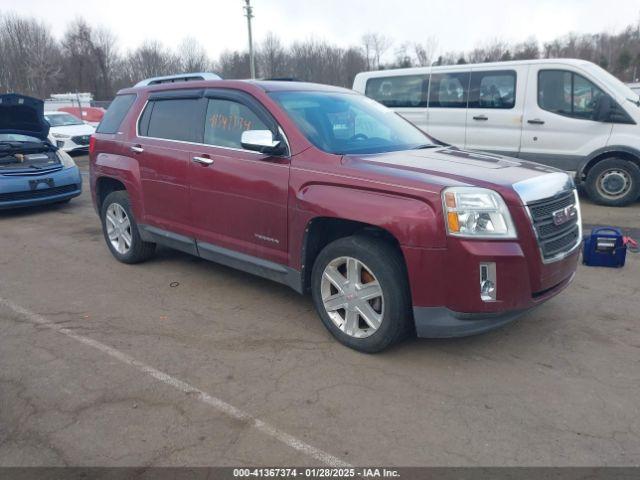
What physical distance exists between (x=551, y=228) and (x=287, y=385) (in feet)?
6.48

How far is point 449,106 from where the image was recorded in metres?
9.27

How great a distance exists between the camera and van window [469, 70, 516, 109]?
859cm

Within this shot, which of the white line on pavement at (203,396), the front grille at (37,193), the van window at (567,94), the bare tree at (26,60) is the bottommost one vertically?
the white line on pavement at (203,396)

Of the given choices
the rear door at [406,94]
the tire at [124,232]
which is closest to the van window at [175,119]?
the tire at [124,232]

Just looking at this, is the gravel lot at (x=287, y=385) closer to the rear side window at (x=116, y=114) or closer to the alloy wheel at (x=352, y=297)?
the alloy wheel at (x=352, y=297)

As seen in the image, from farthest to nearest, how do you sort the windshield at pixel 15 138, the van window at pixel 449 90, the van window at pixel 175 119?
the van window at pixel 449 90 → the windshield at pixel 15 138 → the van window at pixel 175 119

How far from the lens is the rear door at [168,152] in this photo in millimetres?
4750

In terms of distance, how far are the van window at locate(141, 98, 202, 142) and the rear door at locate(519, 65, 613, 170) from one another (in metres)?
5.85

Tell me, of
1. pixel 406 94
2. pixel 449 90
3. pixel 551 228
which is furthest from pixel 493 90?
pixel 551 228

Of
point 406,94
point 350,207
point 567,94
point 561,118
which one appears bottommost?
point 350,207

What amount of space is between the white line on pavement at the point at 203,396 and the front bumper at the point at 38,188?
4511 mm

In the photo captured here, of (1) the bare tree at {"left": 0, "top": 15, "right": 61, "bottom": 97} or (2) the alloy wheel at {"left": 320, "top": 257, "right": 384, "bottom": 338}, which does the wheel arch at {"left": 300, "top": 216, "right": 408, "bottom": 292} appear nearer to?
(2) the alloy wheel at {"left": 320, "top": 257, "right": 384, "bottom": 338}

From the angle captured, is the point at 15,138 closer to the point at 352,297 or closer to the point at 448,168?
the point at 352,297

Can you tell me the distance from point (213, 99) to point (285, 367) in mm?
2451
